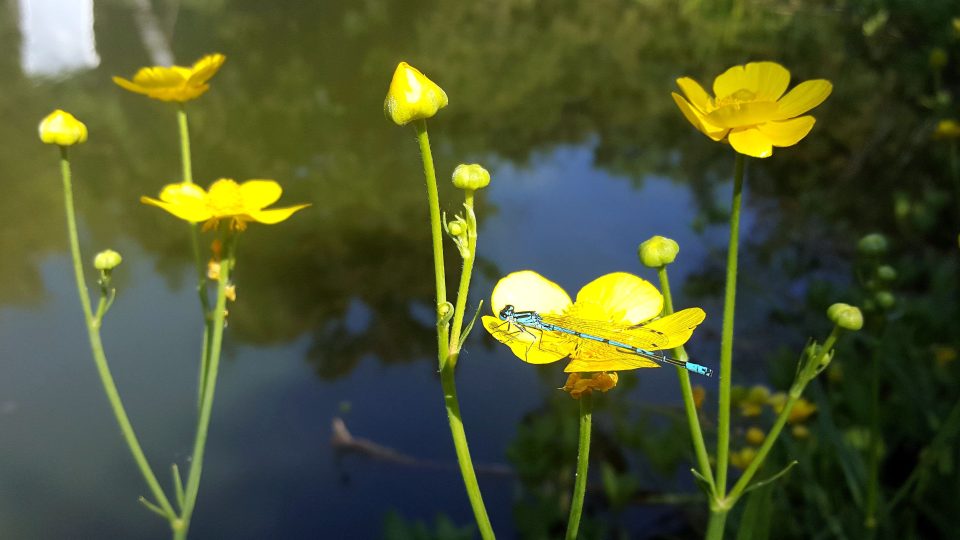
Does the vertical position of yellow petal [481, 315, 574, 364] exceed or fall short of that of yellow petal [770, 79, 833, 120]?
it falls short

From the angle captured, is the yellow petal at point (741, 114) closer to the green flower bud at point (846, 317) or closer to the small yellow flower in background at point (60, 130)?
the green flower bud at point (846, 317)

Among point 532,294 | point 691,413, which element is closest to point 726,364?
point 691,413

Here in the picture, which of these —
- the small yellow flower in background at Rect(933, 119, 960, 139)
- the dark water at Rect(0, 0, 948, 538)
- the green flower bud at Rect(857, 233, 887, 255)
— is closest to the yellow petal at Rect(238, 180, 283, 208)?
the green flower bud at Rect(857, 233, 887, 255)

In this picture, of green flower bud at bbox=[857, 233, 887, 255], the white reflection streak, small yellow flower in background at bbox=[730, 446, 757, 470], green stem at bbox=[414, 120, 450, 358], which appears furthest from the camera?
the white reflection streak

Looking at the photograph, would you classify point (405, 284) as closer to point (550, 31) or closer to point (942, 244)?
point (942, 244)

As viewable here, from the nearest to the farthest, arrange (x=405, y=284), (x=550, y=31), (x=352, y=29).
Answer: (x=405, y=284) → (x=352, y=29) → (x=550, y=31)

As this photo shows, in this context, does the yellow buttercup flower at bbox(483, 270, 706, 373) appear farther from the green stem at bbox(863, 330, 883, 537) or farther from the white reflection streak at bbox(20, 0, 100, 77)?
the white reflection streak at bbox(20, 0, 100, 77)

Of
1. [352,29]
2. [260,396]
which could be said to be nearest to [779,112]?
[260,396]
